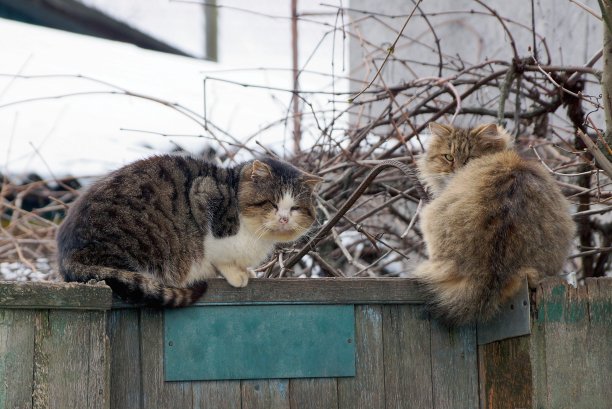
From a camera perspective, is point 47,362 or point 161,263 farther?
point 161,263

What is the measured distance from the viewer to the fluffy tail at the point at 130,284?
8.31ft

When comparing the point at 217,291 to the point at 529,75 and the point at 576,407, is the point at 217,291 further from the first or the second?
the point at 529,75

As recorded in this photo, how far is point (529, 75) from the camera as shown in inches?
171

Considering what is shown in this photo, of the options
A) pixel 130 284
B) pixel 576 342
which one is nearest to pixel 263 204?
pixel 130 284

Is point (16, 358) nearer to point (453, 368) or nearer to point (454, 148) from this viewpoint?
point (453, 368)

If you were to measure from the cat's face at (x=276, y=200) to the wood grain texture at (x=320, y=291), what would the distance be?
1.14 feet

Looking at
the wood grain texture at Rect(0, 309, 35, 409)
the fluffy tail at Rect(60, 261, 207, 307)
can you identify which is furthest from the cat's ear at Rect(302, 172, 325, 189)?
the wood grain texture at Rect(0, 309, 35, 409)

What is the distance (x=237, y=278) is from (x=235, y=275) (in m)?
0.02

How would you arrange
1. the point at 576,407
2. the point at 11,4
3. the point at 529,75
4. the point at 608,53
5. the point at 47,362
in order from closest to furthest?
the point at 47,362, the point at 576,407, the point at 608,53, the point at 529,75, the point at 11,4

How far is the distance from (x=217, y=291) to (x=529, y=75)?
2442mm

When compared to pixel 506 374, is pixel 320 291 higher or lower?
higher

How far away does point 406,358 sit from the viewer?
2.80 meters

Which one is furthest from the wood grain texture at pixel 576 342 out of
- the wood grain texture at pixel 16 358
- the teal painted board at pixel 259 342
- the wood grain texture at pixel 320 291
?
the wood grain texture at pixel 16 358

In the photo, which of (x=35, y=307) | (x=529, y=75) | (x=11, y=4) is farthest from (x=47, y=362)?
(x=11, y=4)
